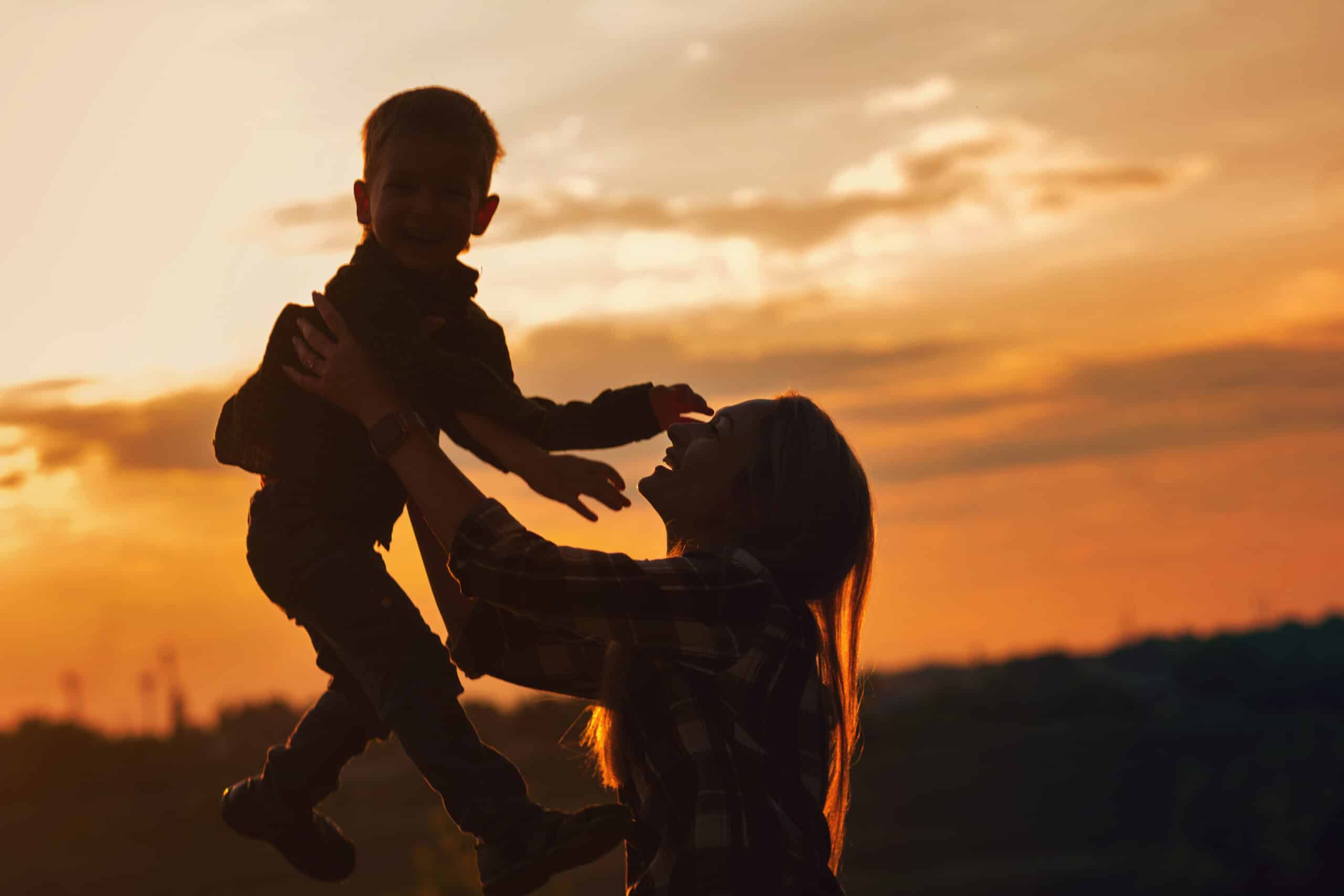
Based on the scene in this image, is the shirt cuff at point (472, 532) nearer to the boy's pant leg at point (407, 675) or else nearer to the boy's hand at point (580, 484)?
the boy's hand at point (580, 484)

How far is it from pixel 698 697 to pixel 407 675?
0.92m

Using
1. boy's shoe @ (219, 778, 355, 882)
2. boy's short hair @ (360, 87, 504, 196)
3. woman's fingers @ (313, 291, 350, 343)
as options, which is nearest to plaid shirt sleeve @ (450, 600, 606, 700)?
woman's fingers @ (313, 291, 350, 343)

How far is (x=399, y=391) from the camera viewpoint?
414cm

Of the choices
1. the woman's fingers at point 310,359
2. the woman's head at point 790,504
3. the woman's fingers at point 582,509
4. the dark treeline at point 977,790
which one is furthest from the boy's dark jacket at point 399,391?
the dark treeline at point 977,790

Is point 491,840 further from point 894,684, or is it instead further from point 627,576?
point 894,684

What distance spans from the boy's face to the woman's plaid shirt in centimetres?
97

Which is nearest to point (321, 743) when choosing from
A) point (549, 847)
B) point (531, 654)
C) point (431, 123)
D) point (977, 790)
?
point (531, 654)

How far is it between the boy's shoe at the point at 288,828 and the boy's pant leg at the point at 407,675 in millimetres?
687

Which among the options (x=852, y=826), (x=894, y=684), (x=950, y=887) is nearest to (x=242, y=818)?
(x=950, y=887)

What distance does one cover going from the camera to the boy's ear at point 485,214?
438 centimetres

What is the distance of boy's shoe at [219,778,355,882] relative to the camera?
474 cm

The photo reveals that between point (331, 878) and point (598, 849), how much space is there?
1.52 meters

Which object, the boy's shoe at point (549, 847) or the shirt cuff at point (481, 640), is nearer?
the boy's shoe at point (549, 847)

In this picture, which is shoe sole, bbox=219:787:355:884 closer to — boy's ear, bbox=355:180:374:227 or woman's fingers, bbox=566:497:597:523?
woman's fingers, bbox=566:497:597:523
